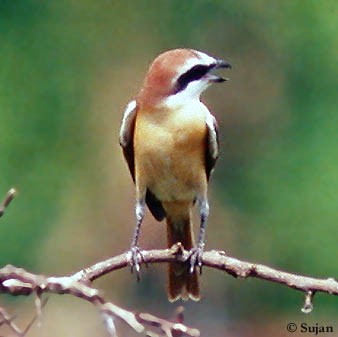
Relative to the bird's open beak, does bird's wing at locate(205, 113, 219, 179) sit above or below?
above

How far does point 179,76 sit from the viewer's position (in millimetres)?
1093

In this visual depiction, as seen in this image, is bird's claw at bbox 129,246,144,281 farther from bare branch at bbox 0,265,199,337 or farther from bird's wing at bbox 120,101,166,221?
bare branch at bbox 0,265,199,337

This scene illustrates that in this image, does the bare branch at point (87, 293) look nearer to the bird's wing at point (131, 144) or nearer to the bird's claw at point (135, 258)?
the bird's claw at point (135, 258)

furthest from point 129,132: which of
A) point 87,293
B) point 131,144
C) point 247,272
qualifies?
point 87,293

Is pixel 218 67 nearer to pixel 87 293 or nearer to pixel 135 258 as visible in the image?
pixel 135 258

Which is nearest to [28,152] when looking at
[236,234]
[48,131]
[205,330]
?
[48,131]

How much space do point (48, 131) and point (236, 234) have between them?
61 centimetres

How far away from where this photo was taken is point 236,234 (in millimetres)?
3180

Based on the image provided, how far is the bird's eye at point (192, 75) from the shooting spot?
108 centimetres

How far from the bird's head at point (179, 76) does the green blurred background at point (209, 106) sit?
1.73 metres

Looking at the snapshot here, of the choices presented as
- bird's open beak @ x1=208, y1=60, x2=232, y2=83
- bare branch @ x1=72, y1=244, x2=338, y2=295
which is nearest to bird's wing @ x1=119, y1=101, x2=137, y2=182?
bird's open beak @ x1=208, y1=60, x2=232, y2=83

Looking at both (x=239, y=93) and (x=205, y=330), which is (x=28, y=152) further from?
(x=205, y=330)

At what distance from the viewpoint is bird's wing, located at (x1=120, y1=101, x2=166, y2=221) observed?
51.9 inches

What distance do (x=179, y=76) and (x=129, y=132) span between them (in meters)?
0.26
